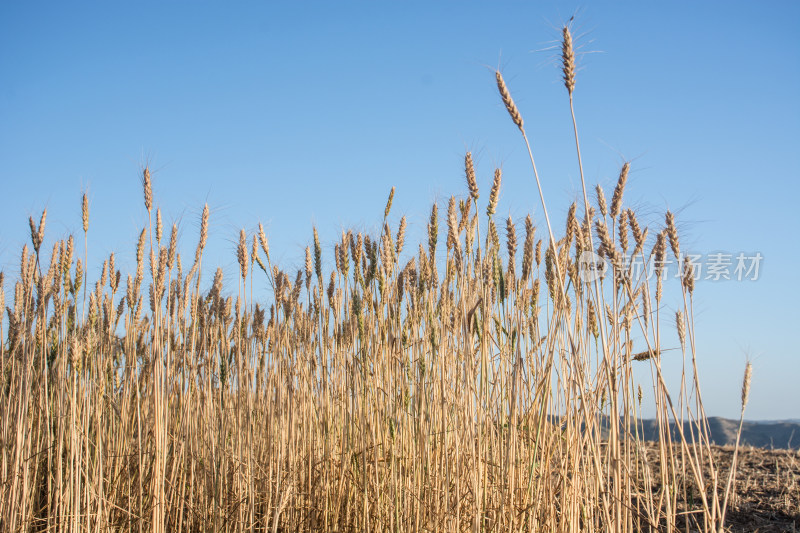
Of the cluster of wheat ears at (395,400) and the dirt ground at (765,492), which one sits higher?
the cluster of wheat ears at (395,400)

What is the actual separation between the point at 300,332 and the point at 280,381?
0.55m

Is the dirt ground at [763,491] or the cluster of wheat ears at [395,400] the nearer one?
the cluster of wheat ears at [395,400]

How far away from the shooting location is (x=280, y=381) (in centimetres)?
273

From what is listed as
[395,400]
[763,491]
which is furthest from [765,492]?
[395,400]

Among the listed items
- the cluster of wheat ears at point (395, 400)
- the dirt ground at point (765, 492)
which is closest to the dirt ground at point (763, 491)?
the dirt ground at point (765, 492)

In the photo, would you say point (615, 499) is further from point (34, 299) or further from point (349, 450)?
point (34, 299)

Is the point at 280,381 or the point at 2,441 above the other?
the point at 280,381

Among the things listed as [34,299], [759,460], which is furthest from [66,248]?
[759,460]

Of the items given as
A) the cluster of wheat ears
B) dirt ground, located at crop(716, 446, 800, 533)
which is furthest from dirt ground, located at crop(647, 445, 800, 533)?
the cluster of wheat ears

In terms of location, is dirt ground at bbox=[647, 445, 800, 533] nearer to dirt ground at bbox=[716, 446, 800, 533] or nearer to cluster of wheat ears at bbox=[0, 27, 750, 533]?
dirt ground at bbox=[716, 446, 800, 533]

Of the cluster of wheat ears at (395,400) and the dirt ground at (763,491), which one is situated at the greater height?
the cluster of wheat ears at (395,400)

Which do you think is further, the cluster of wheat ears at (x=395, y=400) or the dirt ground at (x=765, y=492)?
the dirt ground at (x=765, y=492)

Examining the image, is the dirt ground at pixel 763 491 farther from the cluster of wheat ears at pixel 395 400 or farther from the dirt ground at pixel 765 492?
the cluster of wheat ears at pixel 395 400

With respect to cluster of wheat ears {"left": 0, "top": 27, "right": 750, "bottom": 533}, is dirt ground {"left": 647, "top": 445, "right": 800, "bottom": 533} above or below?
below
